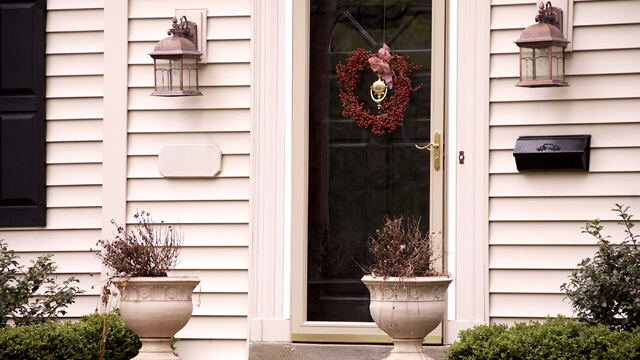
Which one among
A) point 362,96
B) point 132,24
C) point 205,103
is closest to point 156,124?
point 205,103

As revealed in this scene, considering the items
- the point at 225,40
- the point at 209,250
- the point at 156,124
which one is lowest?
the point at 209,250

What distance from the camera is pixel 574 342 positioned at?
3.99 meters

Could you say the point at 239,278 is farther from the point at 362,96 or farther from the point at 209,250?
the point at 362,96

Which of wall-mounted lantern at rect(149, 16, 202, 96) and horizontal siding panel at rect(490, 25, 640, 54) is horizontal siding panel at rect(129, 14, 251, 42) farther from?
horizontal siding panel at rect(490, 25, 640, 54)

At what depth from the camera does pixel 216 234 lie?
518cm

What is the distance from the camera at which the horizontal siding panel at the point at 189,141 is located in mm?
5168

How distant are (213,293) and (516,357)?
2.02 m

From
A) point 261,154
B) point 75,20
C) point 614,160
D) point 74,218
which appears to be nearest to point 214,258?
point 261,154

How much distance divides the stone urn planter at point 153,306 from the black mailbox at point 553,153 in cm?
210

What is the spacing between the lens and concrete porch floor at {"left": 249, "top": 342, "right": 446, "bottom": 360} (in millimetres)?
4910

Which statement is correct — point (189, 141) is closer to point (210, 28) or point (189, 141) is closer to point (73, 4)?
point (210, 28)

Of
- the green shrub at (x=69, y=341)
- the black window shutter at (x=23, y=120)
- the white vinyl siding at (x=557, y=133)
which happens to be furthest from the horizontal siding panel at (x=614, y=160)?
the black window shutter at (x=23, y=120)

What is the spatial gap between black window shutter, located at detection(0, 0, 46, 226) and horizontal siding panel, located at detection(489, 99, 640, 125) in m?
2.98

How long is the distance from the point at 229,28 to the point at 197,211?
1213mm
